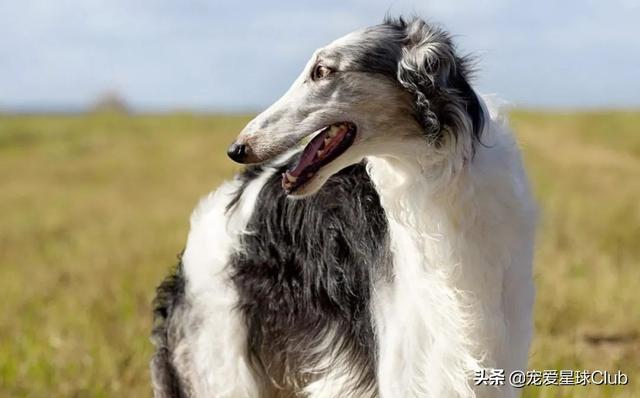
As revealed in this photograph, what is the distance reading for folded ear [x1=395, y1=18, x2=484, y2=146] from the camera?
319 cm

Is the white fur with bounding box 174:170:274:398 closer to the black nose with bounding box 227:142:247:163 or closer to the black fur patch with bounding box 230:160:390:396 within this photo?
the black fur patch with bounding box 230:160:390:396

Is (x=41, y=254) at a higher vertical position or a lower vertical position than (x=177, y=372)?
lower

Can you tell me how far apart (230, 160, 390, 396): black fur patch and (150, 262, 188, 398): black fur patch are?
40 cm

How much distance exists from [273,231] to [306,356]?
543 millimetres

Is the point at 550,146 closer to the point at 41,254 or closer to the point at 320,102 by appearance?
the point at 41,254

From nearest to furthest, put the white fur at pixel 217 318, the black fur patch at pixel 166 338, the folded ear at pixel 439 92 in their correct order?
the folded ear at pixel 439 92 → the white fur at pixel 217 318 → the black fur patch at pixel 166 338

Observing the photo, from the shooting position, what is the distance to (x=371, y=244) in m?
3.70

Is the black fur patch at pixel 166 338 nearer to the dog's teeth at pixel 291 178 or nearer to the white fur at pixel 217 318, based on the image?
the white fur at pixel 217 318

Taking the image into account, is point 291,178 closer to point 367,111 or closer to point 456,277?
point 367,111

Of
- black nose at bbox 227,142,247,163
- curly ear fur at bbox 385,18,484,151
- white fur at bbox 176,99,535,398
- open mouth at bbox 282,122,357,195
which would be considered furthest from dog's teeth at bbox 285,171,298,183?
curly ear fur at bbox 385,18,484,151

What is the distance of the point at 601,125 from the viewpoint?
25.5 meters

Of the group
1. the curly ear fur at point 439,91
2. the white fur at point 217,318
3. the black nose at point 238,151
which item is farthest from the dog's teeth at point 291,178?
the white fur at point 217,318

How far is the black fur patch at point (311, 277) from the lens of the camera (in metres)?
3.74

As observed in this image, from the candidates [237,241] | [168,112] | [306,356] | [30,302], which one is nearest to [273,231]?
[237,241]
